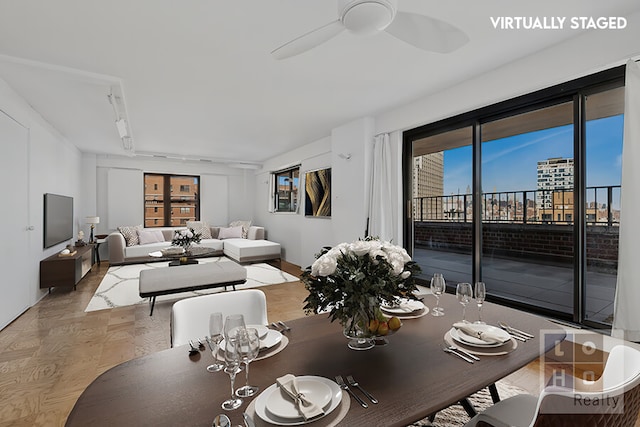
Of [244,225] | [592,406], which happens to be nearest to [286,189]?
[244,225]

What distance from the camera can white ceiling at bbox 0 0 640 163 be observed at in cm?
195

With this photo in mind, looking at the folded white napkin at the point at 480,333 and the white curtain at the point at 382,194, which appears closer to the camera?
the folded white napkin at the point at 480,333

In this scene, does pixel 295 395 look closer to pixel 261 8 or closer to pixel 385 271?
pixel 385 271

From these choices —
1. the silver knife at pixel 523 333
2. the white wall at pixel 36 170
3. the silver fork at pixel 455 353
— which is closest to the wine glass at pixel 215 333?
the silver fork at pixel 455 353

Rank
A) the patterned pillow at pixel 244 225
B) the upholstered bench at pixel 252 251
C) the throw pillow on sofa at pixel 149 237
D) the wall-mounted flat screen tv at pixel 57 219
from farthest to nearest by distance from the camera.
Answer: the patterned pillow at pixel 244 225 → the throw pillow on sofa at pixel 149 237 → the upholstered bench at pixel 252 251 → the wall-mounted flat screen tv at pixel 57 219

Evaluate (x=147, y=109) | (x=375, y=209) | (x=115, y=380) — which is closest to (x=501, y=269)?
(x=375, y=209)

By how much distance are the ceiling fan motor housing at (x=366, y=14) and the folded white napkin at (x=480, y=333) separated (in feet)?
4.68

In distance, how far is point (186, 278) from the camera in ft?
12.3

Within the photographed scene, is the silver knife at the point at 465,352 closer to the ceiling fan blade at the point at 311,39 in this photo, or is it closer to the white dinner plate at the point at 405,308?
the white dinner plate at the point at 405,308

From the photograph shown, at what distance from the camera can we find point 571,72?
230 cm

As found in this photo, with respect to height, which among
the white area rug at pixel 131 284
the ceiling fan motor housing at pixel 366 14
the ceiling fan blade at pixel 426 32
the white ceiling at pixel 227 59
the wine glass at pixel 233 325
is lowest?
the white area rug at pixel 131 284

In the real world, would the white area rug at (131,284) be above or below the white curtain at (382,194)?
below

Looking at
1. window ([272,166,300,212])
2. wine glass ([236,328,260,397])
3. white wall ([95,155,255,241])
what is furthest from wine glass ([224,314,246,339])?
white wall ([95,155,255,241])

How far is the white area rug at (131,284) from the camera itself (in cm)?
398
